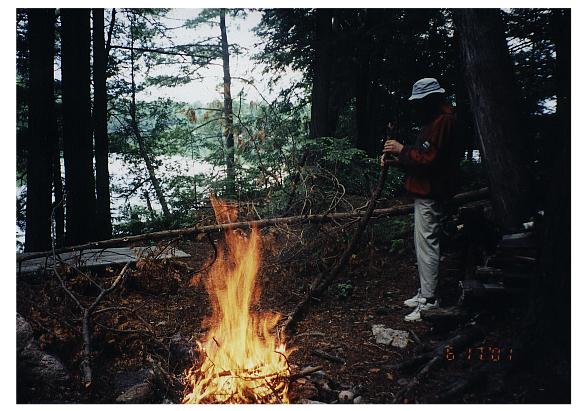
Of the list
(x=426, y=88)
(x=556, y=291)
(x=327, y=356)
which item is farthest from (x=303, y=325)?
(x=426, y=88)

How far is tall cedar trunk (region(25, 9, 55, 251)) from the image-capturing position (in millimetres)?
7273

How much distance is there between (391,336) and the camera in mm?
4105

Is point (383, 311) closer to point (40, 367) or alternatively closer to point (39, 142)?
point (40, 367)

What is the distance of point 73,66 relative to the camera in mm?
7387

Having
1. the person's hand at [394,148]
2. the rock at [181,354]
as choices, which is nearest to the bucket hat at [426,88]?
the person's hand at [394,148]

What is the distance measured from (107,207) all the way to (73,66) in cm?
291

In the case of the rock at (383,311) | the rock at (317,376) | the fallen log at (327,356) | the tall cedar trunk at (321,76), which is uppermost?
the tall cedar trunk at (321,76)

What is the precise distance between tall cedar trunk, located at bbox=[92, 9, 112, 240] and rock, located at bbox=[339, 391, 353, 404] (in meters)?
6.00

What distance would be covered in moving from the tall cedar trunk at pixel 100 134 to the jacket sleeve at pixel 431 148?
614 cm

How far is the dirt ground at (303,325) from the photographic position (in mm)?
3279

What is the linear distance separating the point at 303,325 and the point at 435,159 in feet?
8.23

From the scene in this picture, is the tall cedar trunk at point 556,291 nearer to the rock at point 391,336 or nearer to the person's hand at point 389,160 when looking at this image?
the rock at point 391,336
